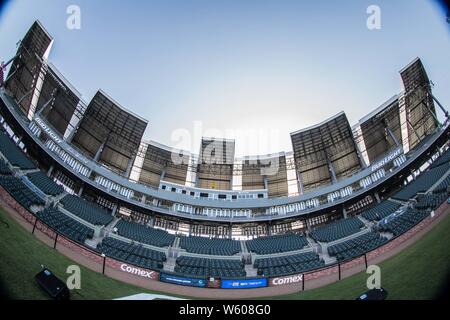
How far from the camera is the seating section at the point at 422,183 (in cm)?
3136

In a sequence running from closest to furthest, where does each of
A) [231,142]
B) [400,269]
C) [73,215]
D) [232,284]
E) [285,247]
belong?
[400,269] → [232,284] → [73,215] → [285,247] → [231,142]

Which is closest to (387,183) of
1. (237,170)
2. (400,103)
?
(400,103)

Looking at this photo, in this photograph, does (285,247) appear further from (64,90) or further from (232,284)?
(64,90)

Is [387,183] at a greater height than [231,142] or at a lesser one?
lesser

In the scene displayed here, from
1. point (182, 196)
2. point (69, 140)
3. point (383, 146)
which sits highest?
point (383, 146)

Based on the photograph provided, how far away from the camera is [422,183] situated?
111 ft

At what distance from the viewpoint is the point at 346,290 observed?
609 inches

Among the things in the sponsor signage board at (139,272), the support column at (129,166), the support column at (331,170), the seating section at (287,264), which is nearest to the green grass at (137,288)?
the sponsor signage board at (139,272)

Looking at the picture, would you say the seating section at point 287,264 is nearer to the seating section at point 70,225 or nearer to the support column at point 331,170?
the seating section at point 70,225

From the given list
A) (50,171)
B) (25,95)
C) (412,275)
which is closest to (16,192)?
(50,171)

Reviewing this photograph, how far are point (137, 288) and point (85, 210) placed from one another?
760 inches

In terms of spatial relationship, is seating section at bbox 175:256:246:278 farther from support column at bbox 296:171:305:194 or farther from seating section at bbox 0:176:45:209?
support column at bbox 296:171:305:194

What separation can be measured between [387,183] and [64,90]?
47508 millimetres
